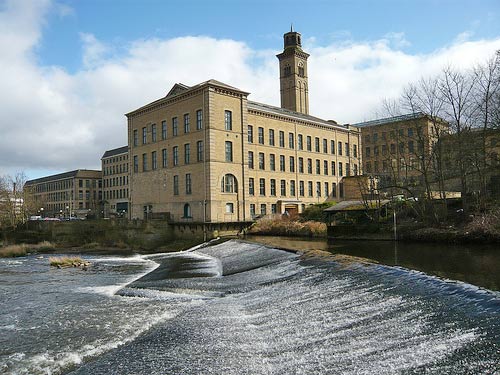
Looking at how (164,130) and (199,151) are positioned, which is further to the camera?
(164,130)

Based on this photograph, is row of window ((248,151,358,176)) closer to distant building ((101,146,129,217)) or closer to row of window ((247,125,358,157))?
row of window ((247,125,358,157))

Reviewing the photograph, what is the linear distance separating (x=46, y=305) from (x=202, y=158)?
3031cm

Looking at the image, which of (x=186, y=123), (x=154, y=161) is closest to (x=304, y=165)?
(x=186, y=123)

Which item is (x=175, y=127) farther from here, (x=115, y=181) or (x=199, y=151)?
(x=115, y=181)

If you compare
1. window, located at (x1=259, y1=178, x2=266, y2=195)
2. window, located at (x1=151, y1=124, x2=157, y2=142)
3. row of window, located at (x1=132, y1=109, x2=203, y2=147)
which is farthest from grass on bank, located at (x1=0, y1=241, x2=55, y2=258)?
window, located at (x1=259, y1=178, x2=266, y2=195)

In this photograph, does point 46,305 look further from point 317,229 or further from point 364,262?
point 317,229

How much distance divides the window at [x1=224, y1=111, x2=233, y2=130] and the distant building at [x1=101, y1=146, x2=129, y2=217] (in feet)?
197

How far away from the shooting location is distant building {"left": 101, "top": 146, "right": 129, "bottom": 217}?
333 feet

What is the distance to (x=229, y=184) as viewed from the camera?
45.4 m

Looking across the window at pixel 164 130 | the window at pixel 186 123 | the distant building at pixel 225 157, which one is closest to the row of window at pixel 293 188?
the distant building at pixel 225 157

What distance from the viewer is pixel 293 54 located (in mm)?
75750

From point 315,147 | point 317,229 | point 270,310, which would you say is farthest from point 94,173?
point 270,310

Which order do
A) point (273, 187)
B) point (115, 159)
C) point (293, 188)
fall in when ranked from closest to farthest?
1. point (273, 187)
2. point (293, 188)
3. point (115, 159)

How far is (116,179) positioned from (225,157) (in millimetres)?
67421
